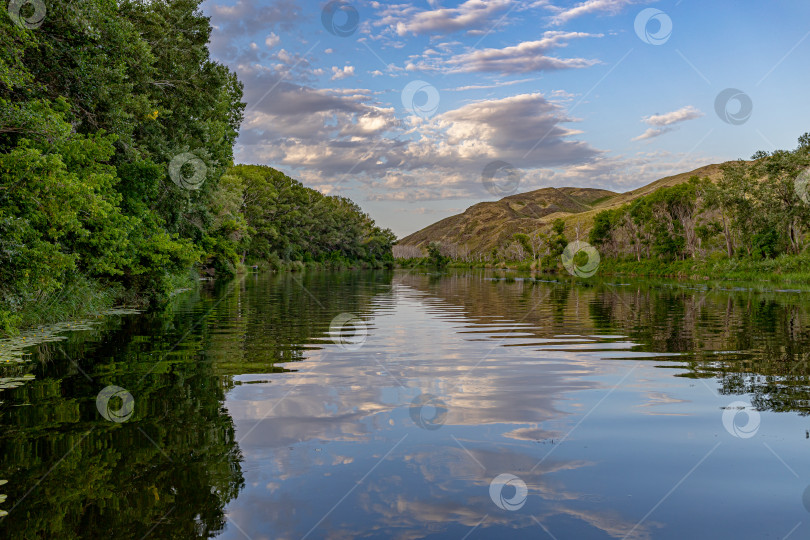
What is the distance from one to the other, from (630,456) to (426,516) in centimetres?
357

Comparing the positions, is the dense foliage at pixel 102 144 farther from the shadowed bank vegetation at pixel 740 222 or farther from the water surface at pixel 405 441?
the shadowed bank vegetation at pixel 740 222

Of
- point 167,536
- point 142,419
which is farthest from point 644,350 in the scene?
point 167,536

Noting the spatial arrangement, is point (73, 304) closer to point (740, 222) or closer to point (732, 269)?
point (732, 269)

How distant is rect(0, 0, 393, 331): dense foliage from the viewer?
16.2 meters

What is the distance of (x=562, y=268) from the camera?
437 feet

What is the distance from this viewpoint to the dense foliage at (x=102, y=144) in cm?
1617

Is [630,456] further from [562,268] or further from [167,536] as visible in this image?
[562,268]

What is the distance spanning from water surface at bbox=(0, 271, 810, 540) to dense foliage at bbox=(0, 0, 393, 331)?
389 cm

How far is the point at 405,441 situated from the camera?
8.86 m

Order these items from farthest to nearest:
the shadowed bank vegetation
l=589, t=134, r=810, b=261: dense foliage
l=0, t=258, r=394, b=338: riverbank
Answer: l=589, t=134, r=810, b=261: dense foliage → the shadowed bank vegetation → l=0, t=258, r=394, b=338: riverbank

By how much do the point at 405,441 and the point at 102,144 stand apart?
19.8 metres

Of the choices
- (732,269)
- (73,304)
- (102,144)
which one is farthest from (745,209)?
(73,304)

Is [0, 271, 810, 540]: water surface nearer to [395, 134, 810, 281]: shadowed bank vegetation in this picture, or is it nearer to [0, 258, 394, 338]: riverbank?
[0, 258, 394, 338]: riverbank

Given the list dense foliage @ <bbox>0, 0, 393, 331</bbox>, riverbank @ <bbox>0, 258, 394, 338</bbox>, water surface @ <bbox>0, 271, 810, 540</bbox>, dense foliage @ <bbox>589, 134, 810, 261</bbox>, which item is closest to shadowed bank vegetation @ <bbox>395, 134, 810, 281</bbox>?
dense foliage @ <bbox>589, 134, 810, 261</bbox>
